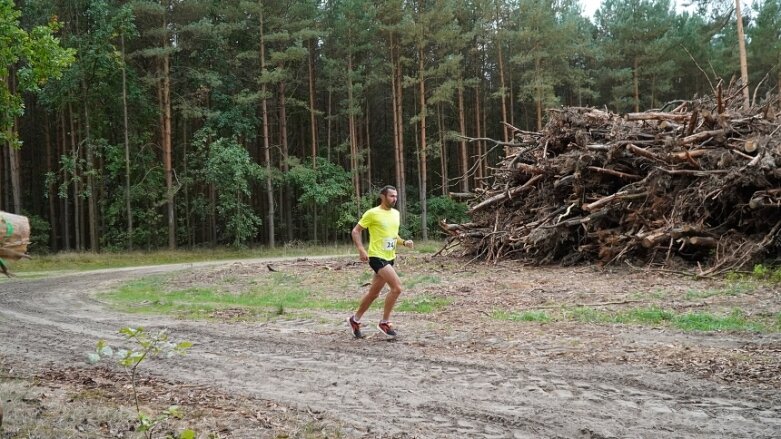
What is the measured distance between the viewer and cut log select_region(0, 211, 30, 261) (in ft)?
10.1

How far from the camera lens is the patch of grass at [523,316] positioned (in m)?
8.27

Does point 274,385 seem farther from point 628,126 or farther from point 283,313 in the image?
point 628,126

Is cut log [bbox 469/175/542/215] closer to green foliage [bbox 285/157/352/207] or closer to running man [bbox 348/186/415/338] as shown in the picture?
running man [bbox 348/186/415/338]

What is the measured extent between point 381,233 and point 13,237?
183 inches

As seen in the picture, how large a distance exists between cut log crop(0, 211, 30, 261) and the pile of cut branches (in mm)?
11569

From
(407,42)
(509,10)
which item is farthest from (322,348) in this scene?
(509,10)

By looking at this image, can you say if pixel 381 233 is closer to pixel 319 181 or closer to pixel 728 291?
pixel 728 291

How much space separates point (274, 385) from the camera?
205 inches

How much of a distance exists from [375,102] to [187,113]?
17595 millimetres

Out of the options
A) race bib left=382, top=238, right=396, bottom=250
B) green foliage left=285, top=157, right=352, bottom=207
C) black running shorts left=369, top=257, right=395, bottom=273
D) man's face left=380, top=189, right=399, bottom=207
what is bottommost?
black running shorts left=369, top=257, right=395, bottom=273

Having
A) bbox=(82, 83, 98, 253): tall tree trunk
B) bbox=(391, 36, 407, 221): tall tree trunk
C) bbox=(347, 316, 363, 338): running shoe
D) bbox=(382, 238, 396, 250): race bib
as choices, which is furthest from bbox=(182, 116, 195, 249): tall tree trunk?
bbox=(382, 238, 396, 250): race bib

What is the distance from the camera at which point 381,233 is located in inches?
287

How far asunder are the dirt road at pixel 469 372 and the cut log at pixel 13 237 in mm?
1846

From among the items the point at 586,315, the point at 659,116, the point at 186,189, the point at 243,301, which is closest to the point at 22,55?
the point at 243,301
